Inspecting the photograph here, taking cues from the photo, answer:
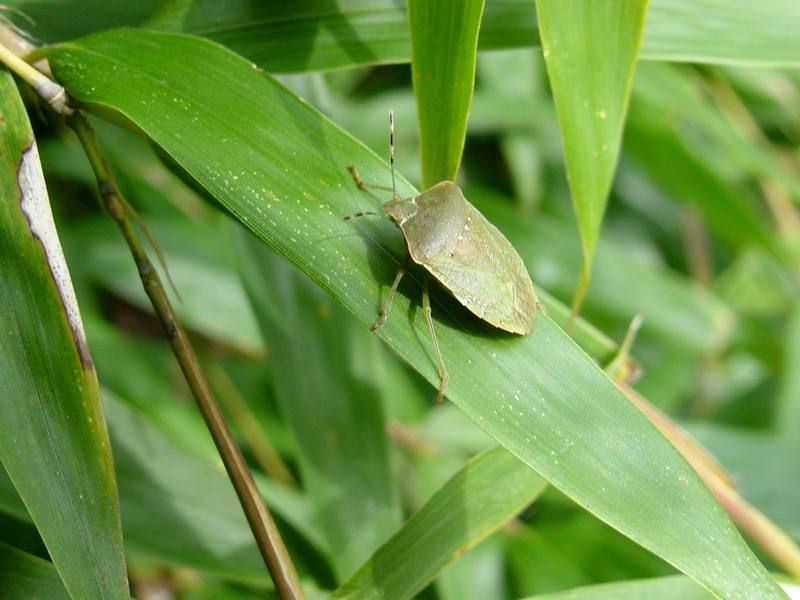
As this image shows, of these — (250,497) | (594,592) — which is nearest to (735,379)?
(594,592)

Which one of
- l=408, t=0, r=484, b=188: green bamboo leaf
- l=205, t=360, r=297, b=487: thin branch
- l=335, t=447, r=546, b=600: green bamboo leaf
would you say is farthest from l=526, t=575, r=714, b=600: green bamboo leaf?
l=205, t=360, r=297, b=487: thin branch

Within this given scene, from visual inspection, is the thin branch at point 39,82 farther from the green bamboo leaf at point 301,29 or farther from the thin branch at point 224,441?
the green bamboo leaf at point 301,29

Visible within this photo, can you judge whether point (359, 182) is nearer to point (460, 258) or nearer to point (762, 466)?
point (460, 258)

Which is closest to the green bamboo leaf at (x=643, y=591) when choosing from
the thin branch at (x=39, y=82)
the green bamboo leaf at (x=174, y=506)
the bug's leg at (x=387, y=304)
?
the bug's leg at (x=387, y=304)

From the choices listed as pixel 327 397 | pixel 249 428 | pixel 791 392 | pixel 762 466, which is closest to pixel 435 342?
pixel 327 397

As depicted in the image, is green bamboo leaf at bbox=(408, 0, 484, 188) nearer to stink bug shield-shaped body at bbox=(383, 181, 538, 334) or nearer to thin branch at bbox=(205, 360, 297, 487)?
stink bug shield-shaped body at bbox=(383, 181, 538, 334)

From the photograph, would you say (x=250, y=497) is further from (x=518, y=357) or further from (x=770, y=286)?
(x=770, y=286)
